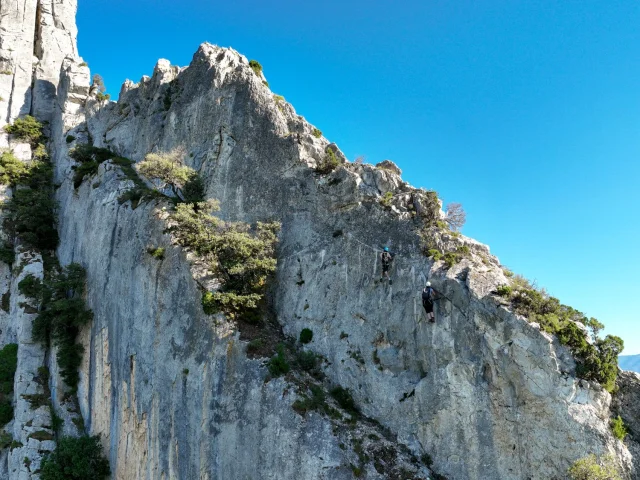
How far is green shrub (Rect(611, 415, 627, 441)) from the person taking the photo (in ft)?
45.0

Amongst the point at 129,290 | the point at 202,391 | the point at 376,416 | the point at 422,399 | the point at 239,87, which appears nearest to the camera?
the point at 422,399

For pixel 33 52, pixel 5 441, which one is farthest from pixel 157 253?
pixel 33 52

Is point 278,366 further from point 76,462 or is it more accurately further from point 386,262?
point 76,462

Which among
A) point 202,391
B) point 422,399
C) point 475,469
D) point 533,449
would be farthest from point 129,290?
point 533,449

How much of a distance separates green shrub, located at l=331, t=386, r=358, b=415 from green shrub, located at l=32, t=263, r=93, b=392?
65.8 ft

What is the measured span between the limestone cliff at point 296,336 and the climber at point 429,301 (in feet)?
1.38

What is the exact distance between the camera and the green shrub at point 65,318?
2945cm

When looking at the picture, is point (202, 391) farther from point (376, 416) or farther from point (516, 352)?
point (516, 352)

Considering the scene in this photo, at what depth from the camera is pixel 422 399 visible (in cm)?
1706

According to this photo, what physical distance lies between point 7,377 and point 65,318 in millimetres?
7412

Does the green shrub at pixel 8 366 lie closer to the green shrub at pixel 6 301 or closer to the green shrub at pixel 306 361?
the green shrub at pixel 6 301

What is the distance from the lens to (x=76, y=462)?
2395 centimetres

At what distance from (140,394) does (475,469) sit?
18.2 meters

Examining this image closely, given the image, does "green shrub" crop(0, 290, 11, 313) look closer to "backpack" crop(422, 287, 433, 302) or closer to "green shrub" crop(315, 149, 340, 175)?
"green shrub" crop(315, 149, 340, 175)
